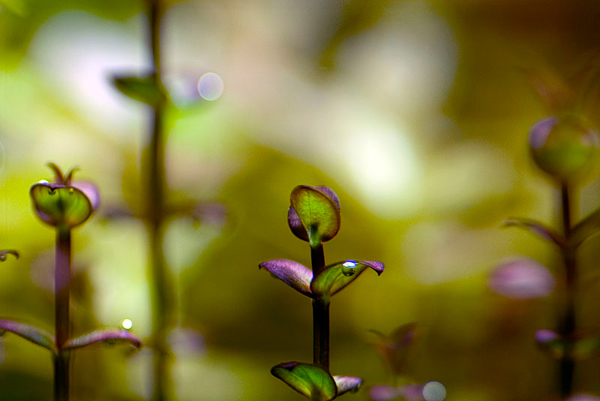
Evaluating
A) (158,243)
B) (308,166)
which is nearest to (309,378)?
(158,243)

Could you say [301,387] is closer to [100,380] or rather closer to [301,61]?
[100,380]

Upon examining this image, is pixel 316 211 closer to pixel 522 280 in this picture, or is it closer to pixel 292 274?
pixel 292 274

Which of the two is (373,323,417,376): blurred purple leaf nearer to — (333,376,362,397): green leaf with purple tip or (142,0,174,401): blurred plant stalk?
(333,376,362,397): green leaf with purple tip

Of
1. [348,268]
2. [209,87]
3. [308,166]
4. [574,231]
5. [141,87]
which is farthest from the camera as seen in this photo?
[308,166]

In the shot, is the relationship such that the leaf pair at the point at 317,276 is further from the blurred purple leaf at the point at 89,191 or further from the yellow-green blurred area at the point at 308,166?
the yellow-green blurred area at the point at 308,166

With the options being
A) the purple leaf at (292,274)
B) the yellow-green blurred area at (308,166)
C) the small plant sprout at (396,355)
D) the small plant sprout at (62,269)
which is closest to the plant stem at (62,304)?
the small plant sprout at (62,269)

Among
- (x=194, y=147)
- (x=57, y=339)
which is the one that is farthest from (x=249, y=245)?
(x=57, y=339)

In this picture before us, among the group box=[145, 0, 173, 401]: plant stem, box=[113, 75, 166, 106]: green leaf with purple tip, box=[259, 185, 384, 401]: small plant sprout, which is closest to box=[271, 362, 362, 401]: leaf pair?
box=[259, 185, 384, 401]: small plant sprout
